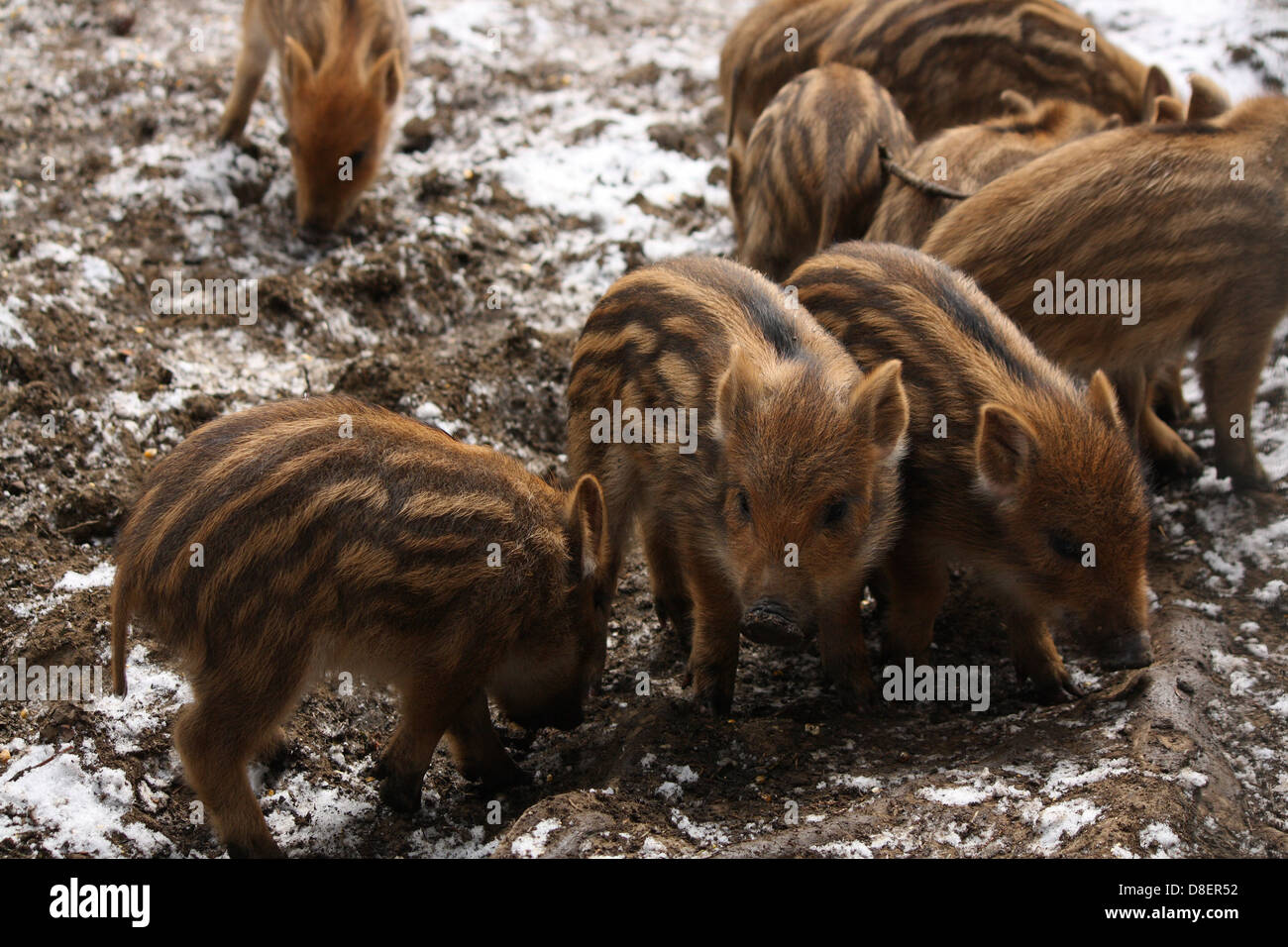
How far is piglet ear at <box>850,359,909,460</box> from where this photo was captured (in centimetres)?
351

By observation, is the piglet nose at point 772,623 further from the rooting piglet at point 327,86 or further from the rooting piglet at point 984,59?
the rooting piglet at point 984,59

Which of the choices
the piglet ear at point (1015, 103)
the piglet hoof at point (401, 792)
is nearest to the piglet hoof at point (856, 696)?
the piglet hoof at point (401, 792)

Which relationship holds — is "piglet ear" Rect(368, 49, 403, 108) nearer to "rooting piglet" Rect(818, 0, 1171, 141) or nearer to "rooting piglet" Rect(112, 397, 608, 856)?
"rooting piglet" Rect(818, 0, 1171, 141)

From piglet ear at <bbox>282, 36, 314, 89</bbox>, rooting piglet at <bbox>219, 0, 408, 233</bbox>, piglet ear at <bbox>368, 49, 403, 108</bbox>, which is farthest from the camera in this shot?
piglet ear at <bbox>368, 49, 403, 108</bbox>

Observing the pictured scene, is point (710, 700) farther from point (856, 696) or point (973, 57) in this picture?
point (973, 57)

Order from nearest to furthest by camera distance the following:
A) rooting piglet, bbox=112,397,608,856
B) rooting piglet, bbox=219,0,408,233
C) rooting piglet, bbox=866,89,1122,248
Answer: rooting piglet, bbox=112,397,608,856
rooting piglet, bbox=866,89,1122,248
rooting piglet, bbox=219,0,408,233

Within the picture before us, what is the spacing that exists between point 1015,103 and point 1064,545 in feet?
9.78

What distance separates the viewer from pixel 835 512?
3.55 m

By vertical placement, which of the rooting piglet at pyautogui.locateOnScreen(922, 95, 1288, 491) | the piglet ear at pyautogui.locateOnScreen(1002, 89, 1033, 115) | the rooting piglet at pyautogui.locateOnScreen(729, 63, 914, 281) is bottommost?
the rooting piglet at pyautogui.locateOnScreen(922, 95, 1288, 491)

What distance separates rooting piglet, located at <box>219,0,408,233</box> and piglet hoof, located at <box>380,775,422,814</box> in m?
Result: 3.47

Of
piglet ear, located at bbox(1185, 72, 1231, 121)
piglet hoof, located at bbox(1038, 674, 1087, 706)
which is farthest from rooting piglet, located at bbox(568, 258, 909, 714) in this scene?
piglet ear, located at bbox(1185, 72, 1231, 121)

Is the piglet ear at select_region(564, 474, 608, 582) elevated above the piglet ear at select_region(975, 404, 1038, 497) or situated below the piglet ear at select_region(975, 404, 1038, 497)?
below

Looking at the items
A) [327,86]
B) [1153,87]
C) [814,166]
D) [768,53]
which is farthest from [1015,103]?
[327,86]
